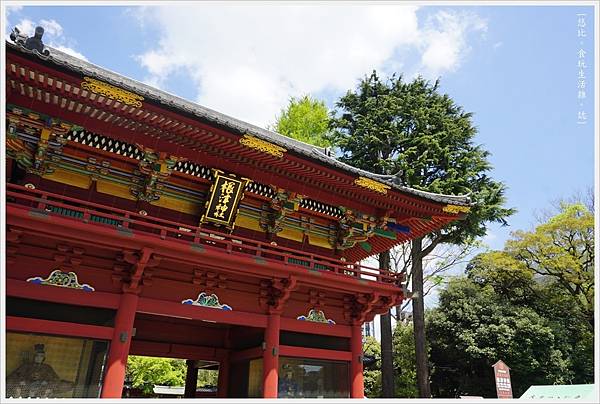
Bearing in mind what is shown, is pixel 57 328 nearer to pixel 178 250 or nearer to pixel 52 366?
pixel 52 366

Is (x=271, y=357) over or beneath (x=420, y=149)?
beneath

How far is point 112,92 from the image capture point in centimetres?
862

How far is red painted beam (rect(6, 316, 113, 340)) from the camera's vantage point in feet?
26.8

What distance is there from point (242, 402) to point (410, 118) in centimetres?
1866

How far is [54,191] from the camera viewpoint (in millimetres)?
9688

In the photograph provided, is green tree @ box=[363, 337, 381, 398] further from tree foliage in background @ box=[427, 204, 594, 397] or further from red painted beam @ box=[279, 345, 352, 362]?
red painted beam @ box=[279, 345, 352, 362]

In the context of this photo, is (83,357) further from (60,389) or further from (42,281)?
(42,281)

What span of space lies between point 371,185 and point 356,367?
507cm

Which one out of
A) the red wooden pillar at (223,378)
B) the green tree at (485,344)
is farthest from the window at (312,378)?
the green tree at (485,344)

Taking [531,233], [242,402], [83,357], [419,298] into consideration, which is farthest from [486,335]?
[83,357]

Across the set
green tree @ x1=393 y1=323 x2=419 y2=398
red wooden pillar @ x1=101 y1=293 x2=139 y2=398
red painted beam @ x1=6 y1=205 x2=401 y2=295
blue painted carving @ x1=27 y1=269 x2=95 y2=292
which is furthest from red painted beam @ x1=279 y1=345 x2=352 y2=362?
green tree @ x1=393 y1=323 x2=419 y2=398

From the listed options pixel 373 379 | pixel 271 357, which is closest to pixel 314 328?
pixel 271 357

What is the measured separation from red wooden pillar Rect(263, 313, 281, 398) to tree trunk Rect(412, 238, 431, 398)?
443 inches

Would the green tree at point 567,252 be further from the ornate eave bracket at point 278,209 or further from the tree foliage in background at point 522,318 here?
the ornate eave bracket at point 278,209
